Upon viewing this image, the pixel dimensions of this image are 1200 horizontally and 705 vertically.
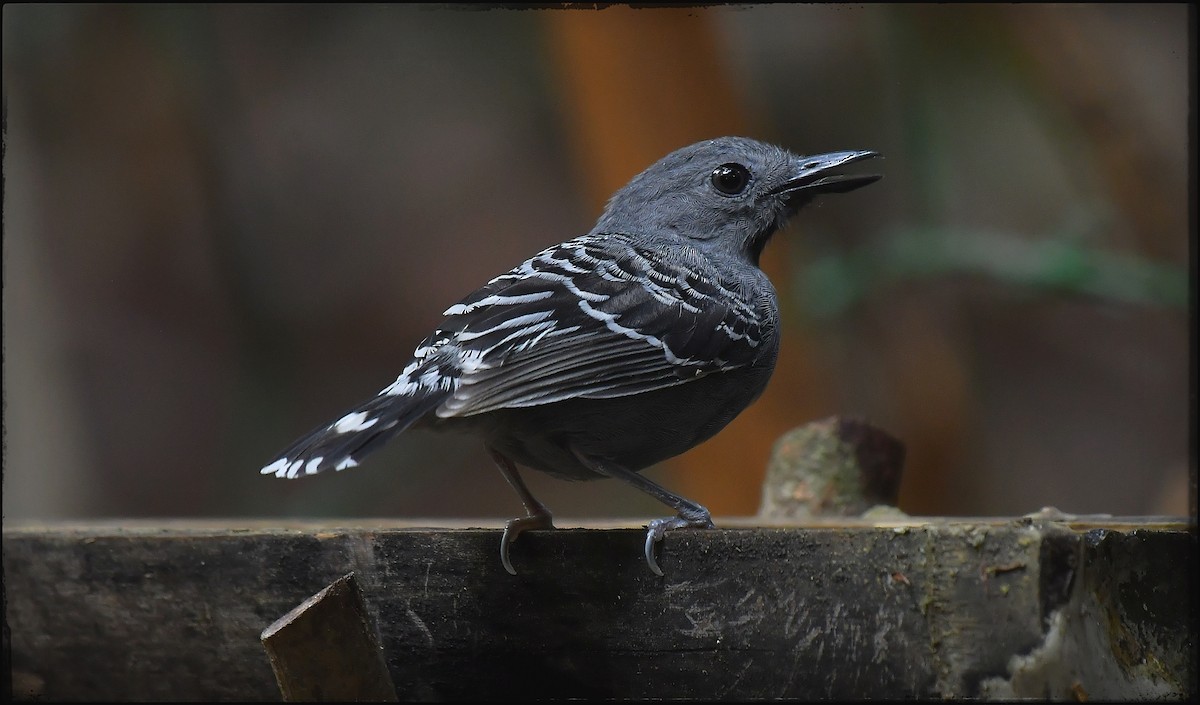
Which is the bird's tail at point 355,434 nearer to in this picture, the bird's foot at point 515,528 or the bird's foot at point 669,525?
the bird's foot at point 515,528

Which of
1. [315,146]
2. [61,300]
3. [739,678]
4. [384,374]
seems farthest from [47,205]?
[739,678]

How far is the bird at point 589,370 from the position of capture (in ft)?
8.50

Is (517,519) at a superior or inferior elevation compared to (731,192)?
inferior

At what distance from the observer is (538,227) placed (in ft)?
27.7

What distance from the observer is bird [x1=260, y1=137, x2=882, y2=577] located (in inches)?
102

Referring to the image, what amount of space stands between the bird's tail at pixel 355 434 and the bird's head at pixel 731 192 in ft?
3.90

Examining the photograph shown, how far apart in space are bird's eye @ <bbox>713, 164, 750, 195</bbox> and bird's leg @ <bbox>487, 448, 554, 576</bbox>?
1139 mm

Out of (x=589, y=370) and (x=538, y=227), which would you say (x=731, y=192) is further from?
(x=538, y=227)

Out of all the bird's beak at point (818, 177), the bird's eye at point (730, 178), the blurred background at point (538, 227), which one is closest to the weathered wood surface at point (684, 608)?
the bird's beak at point (818, 177)

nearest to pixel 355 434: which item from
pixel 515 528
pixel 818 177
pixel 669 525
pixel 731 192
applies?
pixel 515 528

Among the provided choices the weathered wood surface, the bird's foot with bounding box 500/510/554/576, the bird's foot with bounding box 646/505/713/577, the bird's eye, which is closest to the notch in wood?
the weathered wood surface

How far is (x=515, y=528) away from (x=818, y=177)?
5.29ft

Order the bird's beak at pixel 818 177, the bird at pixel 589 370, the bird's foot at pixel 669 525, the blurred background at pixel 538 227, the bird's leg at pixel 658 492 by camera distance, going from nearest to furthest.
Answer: the bird's foot at pixel 669 525 < the bird at pixel 589 370 < the bird's leg at pixel 658 492 < the bird's beak at pixel 818 177 < the blurred background at pixel 538 227

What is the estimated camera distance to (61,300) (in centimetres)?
739
